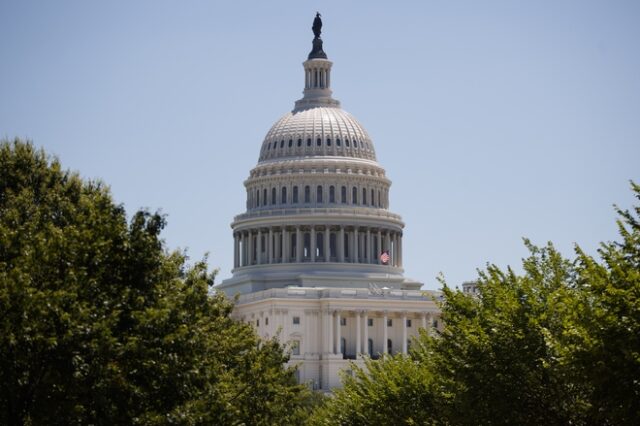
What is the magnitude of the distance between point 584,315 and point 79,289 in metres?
15.5

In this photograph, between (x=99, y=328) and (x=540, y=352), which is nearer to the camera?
→ (x=99, y=328)

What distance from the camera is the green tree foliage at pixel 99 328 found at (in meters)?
51.0

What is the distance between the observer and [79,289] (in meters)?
52.8

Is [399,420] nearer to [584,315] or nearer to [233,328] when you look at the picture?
[233,328]

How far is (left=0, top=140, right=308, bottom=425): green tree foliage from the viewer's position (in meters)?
51.0

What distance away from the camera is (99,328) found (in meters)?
51.1

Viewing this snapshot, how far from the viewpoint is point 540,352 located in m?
62.3

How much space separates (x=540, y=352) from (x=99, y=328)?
18.6 meters

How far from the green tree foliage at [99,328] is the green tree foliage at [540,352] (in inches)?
408

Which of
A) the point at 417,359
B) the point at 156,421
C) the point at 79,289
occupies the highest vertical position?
the point at 417,359

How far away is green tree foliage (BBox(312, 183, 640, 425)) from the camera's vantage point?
4901 centimetres

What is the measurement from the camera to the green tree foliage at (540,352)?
49.0 metres

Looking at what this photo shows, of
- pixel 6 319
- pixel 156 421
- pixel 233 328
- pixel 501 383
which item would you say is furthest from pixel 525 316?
pixel 233 328

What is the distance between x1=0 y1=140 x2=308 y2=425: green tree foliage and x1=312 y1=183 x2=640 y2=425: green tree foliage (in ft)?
34.0
